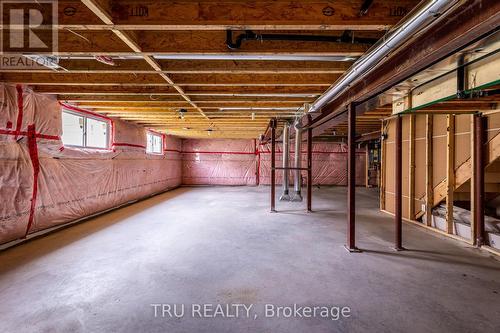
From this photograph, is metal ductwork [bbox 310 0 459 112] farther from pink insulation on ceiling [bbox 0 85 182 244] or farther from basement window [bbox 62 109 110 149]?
basement window [bbox 62 109 110 149]

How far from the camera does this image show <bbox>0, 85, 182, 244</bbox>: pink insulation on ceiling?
2.93 meters

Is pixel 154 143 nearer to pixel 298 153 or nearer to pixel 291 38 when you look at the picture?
pixel 298 153

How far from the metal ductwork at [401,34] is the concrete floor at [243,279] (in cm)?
185

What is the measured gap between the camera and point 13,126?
3.00m

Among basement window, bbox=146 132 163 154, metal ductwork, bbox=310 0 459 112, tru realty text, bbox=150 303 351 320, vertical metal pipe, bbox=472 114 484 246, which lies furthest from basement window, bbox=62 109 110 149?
vertical metal pipe, bbox=472 114 484 246

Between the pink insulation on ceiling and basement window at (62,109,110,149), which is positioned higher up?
basement window at (62,109,110,149)

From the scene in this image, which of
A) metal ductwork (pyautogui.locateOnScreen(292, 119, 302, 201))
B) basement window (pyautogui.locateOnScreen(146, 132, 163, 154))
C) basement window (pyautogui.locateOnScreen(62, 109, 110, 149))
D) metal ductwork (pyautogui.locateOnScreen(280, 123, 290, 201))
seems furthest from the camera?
basement window (pyautogui.locateOnScreen(146, 132, 163, 154))

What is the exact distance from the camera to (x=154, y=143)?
26.2 ft

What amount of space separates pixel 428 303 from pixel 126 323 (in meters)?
2.13

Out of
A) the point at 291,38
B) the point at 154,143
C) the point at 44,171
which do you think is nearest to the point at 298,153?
the point at 291,38

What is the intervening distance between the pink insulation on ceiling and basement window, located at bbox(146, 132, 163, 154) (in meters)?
1.92

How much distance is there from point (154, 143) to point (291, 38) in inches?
275

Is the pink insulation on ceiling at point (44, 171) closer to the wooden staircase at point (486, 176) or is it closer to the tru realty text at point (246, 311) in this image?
the tru realty text at point (246, 311)

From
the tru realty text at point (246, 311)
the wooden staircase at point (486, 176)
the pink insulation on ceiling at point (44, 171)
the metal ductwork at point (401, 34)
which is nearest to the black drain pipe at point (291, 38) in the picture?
the metal ductwork at point (401, 34)
